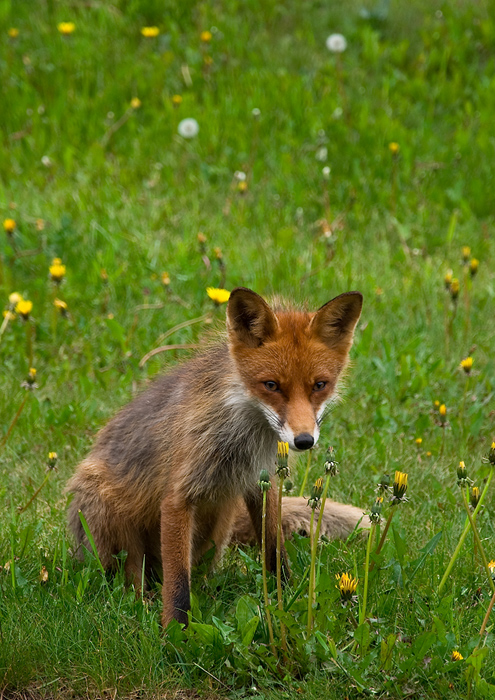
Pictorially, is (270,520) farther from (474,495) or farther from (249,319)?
(474,495)

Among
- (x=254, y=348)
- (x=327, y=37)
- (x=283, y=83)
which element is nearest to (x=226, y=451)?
(x=254, y=348)

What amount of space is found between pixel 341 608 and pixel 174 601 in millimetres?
728

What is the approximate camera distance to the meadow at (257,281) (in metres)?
3.31

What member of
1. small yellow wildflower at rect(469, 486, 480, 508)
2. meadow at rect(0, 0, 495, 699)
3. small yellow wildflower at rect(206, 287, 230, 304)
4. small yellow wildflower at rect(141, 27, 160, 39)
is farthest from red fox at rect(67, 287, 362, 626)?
small yellow wildflower at rect(141, 27, 160, 39)

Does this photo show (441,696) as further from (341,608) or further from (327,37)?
(327,37)

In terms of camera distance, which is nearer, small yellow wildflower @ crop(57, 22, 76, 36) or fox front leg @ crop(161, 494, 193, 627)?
fox front leg @ crop(161, 494, 193, 627)

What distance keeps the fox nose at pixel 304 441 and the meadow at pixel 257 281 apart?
0.99 ft

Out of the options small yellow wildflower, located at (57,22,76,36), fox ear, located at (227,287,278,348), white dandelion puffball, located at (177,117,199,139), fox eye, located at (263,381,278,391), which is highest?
small yellow wildflower, located at (57,22,76,36)

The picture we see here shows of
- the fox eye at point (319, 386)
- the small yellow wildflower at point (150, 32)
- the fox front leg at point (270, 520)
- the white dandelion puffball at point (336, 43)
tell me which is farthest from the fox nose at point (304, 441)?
the small yellow wildflower at point (150, 32)

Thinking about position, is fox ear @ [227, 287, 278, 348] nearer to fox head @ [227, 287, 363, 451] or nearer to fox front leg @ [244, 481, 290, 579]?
fox head @ [227, 287, 363, 451]

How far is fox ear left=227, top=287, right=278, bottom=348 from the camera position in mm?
3678

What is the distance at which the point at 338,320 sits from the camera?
387cm

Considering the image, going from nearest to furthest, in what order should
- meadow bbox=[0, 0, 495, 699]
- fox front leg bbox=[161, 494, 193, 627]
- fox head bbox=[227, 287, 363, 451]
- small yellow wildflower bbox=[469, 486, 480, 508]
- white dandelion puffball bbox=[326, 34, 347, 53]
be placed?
small yellow wildflower bbox=[469, 486, 480, 508], meadow bbox=[0, 0, 495, 699], fox head bbox=[227, 287, 363, 451], fox front leg bbox=[161, 494, 193, 627], white dandelion puffball bbox=[326, 34, 347, 53]

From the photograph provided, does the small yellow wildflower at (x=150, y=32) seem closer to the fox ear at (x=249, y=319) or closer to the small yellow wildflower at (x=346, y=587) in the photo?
the fox ear at (x=249, y=319)
